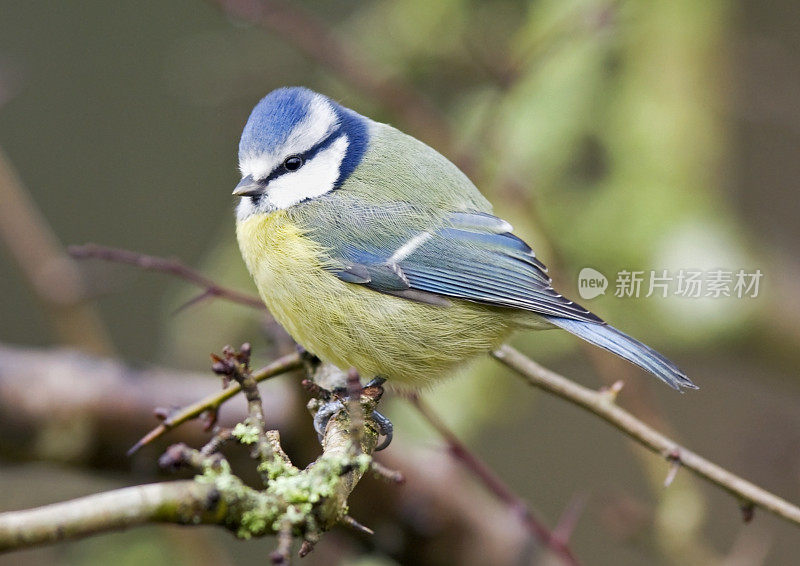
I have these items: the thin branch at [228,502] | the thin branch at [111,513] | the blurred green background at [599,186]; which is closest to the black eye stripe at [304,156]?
the blurred green background at [599,186]

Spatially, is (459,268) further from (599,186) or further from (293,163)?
(599,186)

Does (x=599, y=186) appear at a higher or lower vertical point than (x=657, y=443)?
higher

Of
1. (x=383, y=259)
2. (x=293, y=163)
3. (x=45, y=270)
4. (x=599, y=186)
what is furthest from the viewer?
(x=599, y=186)

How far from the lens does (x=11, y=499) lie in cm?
253

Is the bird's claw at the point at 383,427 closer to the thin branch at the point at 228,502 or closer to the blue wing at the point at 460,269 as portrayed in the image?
the blue wing at the point at 460,269

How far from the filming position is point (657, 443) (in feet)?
5.04

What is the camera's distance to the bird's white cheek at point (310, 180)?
1.95 meters

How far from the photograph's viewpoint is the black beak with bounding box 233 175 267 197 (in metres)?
1.89

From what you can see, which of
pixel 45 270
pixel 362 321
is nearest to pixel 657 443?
pixel 362 321

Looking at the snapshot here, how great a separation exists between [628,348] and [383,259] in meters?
0.55

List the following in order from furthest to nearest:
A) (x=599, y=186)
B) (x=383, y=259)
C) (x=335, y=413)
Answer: (x=599, y=186)
(x=383, y=259)
(x=335, y=413)

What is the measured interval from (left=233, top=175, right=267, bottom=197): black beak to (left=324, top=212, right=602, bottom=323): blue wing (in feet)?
0.84

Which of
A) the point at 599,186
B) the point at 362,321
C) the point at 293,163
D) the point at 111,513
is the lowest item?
the point at 111,513

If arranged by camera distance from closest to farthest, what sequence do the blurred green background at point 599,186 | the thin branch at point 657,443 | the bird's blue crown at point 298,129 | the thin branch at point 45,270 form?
the thin branch at point 657,443 < the bird's blue crown at point 298,129 < the blurred green background at point 599,186 < the thin branch at point 45,270
